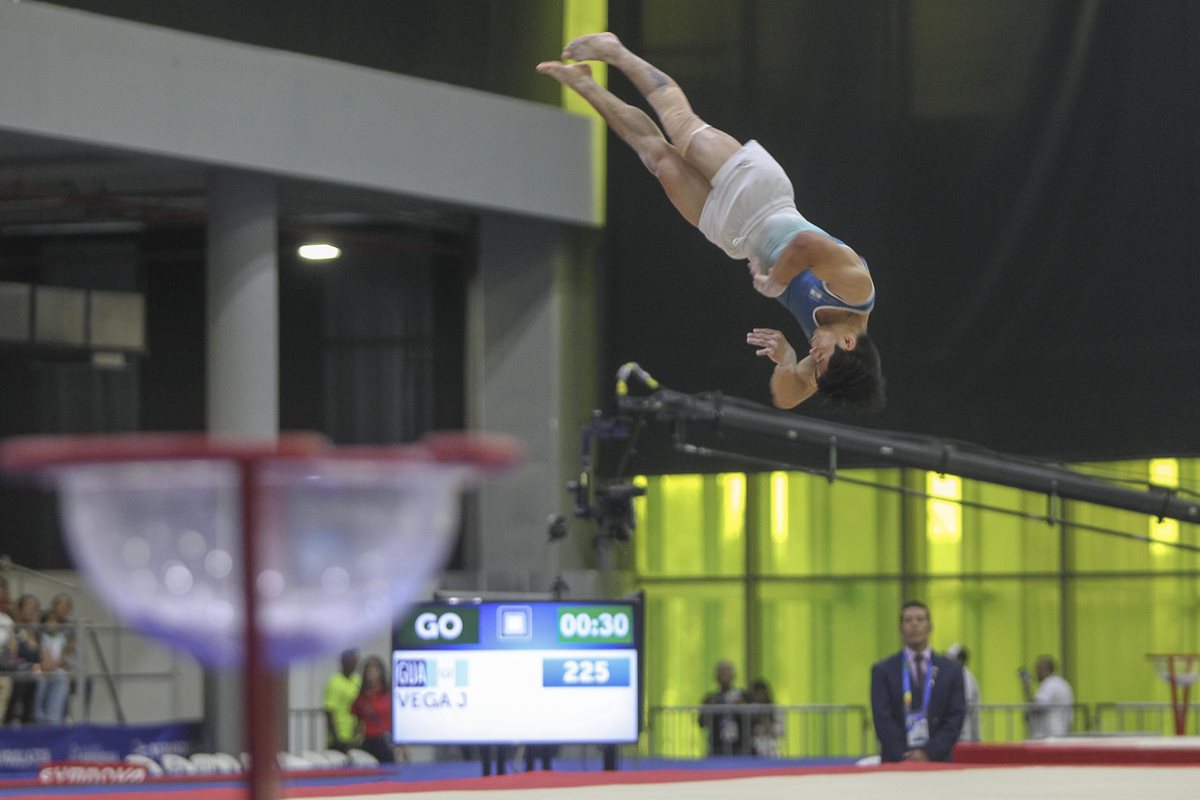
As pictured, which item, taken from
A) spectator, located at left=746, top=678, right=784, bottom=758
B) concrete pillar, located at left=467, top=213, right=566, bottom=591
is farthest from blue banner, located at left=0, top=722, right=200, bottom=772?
spectator, located at left=746, top=678, right=784, bottom=758

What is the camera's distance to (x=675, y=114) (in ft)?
23.4

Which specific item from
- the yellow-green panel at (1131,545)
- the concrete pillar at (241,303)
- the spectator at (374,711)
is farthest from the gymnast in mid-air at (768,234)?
the yellow-green panel at (1131,545)

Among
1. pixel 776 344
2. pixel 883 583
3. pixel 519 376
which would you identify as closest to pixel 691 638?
pixel 883 583

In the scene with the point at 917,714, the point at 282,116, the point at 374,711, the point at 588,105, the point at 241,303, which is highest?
the point at 588,105

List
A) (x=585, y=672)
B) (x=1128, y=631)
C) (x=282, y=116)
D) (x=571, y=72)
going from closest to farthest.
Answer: (x=571, y=72) → (x=585, y=672) → (x=282, y=116) → (x=1128, y=631)

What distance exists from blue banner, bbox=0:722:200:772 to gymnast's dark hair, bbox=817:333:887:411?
30.9 ft

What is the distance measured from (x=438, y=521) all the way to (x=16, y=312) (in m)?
18.2

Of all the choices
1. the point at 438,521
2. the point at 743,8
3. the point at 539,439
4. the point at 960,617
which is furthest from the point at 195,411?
the point at 438,521

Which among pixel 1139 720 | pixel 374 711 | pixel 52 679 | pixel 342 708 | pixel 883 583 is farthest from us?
pixel 883 583

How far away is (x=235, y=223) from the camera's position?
52.4 feet

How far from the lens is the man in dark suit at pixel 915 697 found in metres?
8.95

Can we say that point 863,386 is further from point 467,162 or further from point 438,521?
point 467,162

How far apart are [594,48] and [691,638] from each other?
48.9 feet

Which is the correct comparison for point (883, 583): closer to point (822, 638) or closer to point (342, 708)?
point (822, 638)
